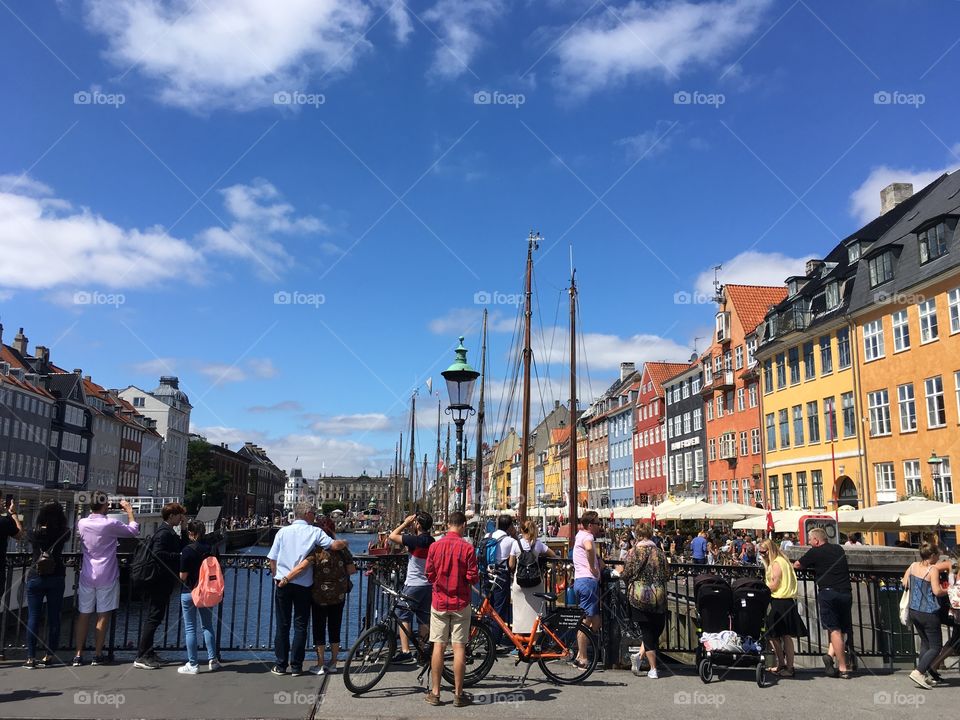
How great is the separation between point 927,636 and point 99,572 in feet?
31.4

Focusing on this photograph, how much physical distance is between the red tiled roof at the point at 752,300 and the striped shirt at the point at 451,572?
45619mm

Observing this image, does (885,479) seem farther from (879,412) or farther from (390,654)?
(390,654)

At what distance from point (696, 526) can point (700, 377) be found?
14.8 m

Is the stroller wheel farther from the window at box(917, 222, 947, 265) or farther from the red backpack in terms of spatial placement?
the window at box(917, 222, 947, 265)

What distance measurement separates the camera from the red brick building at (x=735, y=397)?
49.3m

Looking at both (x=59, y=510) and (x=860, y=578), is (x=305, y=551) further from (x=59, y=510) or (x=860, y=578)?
(x=860, y=578)

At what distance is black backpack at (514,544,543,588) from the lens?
9430 mm

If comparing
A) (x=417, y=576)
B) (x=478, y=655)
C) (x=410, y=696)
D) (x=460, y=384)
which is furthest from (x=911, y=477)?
(x=410, y=696)

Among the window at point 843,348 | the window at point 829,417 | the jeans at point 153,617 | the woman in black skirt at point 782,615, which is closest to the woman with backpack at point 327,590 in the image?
the jeans at point 153,617

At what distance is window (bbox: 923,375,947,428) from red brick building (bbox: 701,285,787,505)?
16514 millimetres

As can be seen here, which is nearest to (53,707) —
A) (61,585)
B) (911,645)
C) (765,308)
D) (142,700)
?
(142,700)

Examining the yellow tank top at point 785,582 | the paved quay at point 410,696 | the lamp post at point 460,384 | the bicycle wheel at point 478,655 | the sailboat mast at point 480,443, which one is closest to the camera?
the paved quay at point 410,696

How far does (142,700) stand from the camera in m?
7.77

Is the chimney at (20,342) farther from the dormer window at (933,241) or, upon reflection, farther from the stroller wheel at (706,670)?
the stroller wheel at (706,670)
